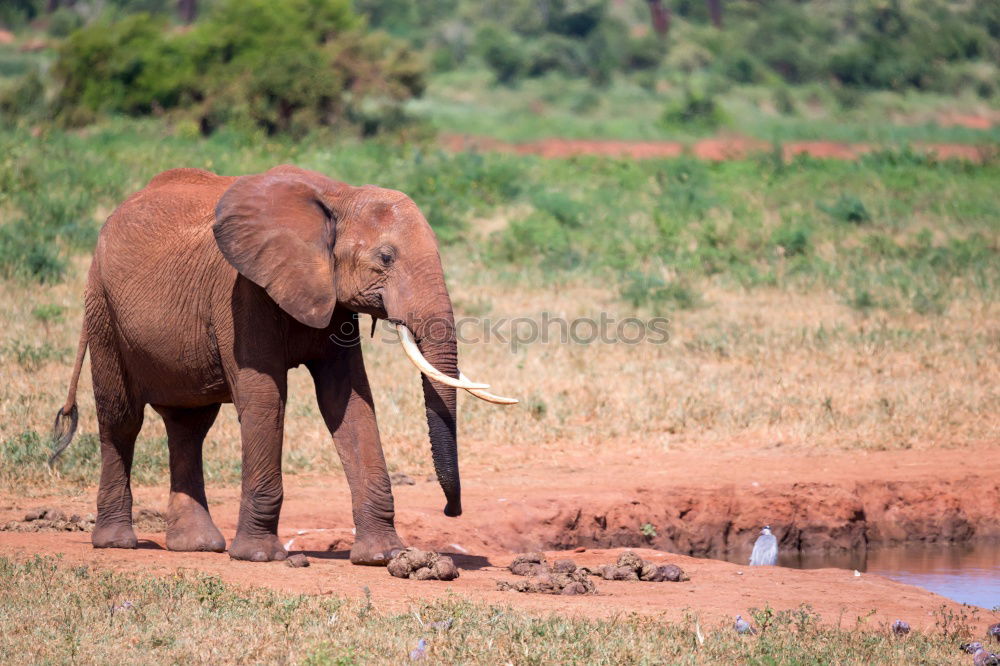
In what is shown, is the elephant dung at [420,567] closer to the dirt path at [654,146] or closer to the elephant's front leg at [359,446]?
the elephant's front leg at [359,446]

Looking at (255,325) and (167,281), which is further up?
(167,281)

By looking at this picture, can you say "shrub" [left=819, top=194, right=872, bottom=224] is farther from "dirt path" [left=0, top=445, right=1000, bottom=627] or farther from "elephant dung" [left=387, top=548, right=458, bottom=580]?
"elephant dung" [left=387, top=548, right=458, bottom=580]

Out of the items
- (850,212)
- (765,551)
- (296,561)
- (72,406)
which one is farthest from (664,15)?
(296,561)

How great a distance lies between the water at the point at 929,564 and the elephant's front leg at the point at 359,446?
2.82 metres

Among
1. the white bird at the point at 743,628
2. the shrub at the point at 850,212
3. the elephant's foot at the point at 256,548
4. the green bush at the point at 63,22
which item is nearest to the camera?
the white bird at the point at 743,628

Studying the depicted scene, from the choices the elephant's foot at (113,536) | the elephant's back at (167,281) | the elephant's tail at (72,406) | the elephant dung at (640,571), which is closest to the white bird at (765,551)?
the elephant dung at (640,571)

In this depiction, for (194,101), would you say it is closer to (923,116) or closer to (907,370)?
(907,370)

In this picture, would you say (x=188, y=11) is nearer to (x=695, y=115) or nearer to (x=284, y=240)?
(x=695, y=115)

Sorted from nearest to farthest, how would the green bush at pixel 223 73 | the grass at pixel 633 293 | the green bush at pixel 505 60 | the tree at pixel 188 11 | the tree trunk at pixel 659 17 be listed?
1. the grass at pixel 633 293
2. the green bush at pixel 223 73
3. the green bush at pixel 505 60
4. the tree at pixel 188 11
5. the tree trunk at pixel 659 17

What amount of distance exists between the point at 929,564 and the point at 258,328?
4443 millimetres

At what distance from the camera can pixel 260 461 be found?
22.1 feet

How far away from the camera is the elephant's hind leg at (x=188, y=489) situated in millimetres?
7297

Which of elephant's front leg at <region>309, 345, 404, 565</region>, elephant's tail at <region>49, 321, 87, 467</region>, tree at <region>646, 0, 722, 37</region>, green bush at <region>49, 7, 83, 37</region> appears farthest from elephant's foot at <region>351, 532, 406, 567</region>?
tree at <region>646, 0, 722, 37</region>

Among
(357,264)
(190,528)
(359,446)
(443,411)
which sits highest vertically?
(357,264)
